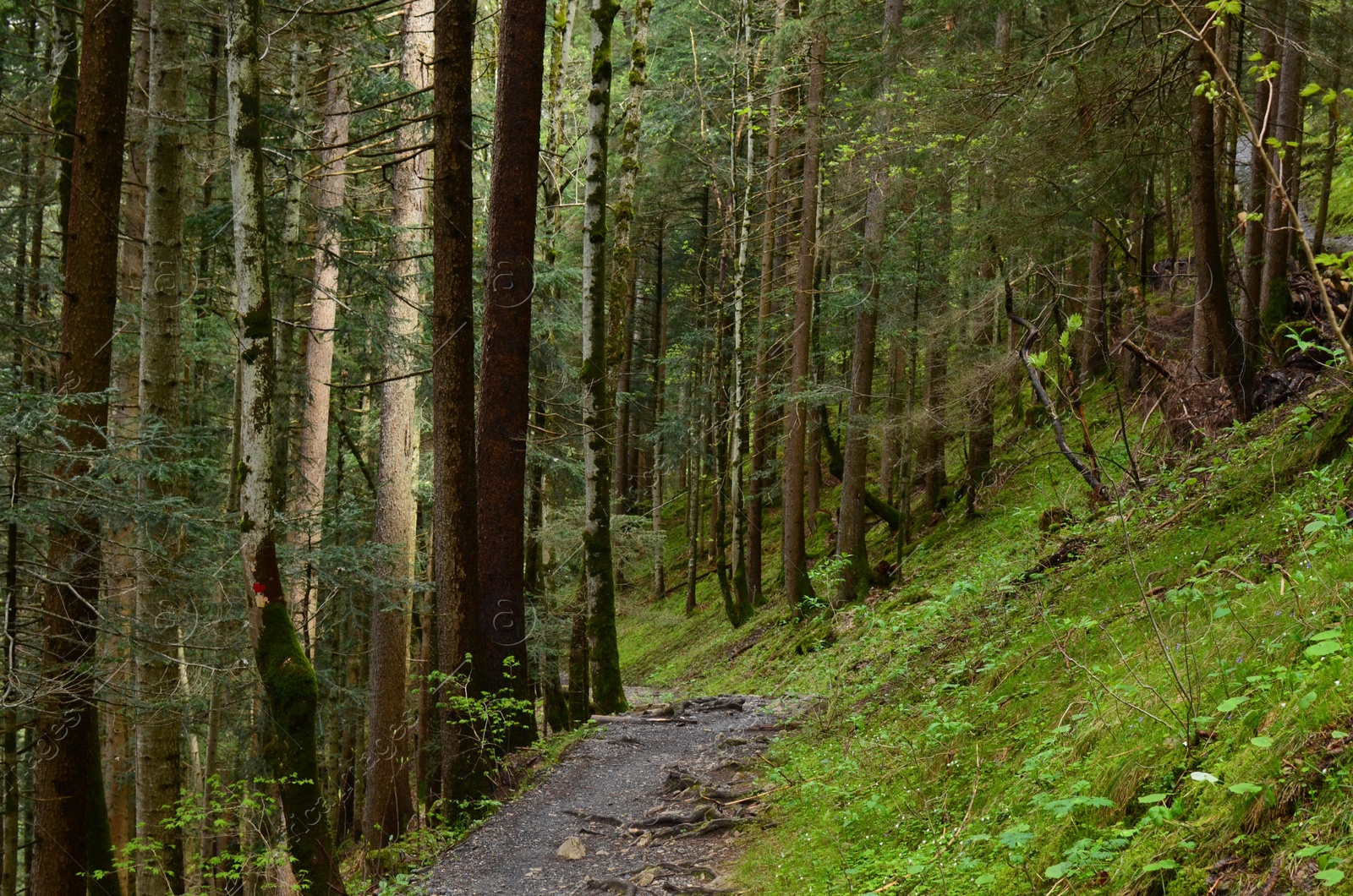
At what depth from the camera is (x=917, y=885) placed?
13.0ft

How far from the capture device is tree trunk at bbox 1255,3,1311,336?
8219mm

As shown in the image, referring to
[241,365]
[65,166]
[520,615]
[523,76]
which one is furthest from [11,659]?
[523,76]

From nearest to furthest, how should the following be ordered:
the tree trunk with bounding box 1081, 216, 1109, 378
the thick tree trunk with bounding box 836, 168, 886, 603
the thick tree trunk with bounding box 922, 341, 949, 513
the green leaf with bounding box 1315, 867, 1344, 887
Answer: the green leaf with bounding box 1315, 867, 1344, 887, the tree trunk with bounding box 1081, 216, 1109, 378, the thick tree trunk with bounding box 922, 341, 949, 513, the thick tree trunk with bounding box 836, 168, 886, 603

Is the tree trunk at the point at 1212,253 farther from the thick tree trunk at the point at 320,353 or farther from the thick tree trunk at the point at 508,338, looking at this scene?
the thick tree trunk at the point at 320,353

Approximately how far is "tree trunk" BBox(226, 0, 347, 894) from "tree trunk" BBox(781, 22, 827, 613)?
10.0 m

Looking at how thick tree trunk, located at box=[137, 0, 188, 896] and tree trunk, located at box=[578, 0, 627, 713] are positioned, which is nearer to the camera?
thick tree trunk, located at box=[137, 0, 188, 896]

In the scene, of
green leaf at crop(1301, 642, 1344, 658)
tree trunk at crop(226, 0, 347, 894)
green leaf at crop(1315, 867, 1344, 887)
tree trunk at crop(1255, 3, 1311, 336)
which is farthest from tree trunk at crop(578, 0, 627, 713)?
green leaf at crop(1315, 867, 1344, 887)

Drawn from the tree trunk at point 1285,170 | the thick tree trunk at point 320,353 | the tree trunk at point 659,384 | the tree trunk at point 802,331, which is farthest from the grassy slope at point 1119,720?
the tree trunk at point 659,384

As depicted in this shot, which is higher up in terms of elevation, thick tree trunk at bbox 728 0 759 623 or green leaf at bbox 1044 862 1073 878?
thick tree trunk at bbox 728 0 759 623

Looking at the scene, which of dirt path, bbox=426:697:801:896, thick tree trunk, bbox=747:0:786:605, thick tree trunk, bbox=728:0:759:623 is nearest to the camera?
dirt path, bbox=426:697:801:896

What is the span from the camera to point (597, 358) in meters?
10.7

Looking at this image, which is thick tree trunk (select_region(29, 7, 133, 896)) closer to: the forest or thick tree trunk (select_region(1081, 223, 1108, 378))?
the forest

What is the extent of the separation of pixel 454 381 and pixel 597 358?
274cm

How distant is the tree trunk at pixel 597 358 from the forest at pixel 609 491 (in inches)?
2.4
